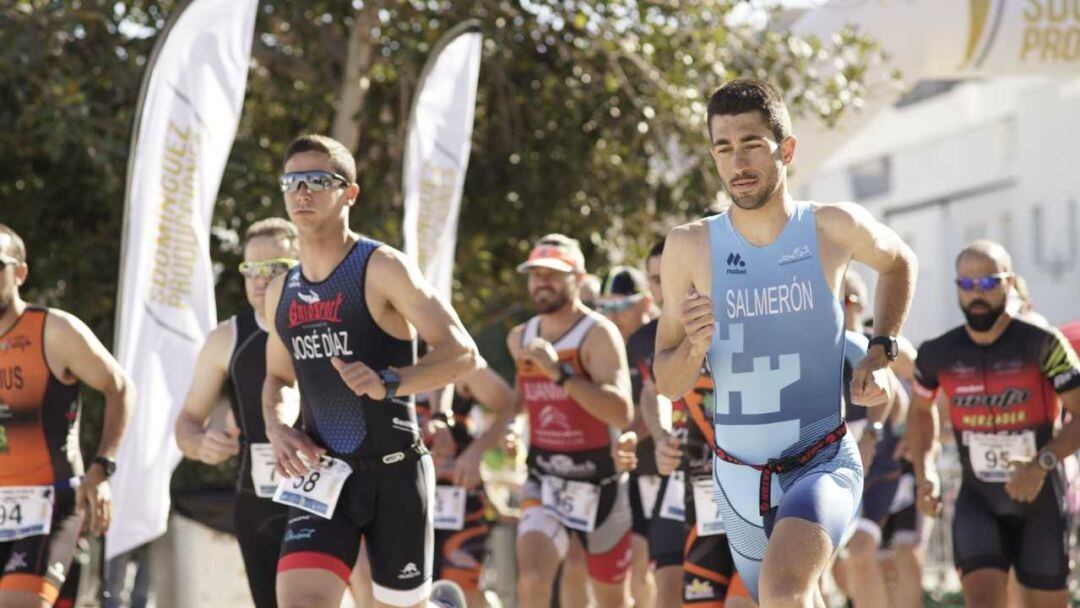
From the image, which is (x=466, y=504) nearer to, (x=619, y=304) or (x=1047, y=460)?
(x=619, y=304)

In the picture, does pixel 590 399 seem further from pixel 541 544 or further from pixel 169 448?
pixel 169 448

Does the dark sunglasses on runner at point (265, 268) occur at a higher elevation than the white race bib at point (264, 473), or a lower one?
higher

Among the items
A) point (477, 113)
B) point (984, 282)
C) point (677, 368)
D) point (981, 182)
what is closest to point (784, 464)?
point (677, 368)

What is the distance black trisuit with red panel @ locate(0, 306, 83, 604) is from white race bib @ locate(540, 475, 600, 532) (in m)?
2.86

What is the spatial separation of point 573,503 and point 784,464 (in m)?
3.70

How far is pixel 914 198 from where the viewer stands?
45312mm

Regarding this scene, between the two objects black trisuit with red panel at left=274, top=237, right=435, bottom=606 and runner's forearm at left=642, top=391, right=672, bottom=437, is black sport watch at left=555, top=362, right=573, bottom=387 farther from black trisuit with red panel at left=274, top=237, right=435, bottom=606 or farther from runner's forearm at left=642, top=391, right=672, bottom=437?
black trisuit with red panel at left=274, top=237, right=435, bottom=606

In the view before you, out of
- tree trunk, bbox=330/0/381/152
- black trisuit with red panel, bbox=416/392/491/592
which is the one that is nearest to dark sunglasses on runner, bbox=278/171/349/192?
black trisuit with red panel, bbox=416/392/491/592

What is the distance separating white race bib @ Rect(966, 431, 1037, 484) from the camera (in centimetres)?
777

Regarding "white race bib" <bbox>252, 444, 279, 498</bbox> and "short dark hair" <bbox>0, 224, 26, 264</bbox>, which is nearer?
"short dark hair" <bbox>0, 224, 26, 264</bbox>

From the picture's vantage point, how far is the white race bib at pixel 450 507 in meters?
9.31

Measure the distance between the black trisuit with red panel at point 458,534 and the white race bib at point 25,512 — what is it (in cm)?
288

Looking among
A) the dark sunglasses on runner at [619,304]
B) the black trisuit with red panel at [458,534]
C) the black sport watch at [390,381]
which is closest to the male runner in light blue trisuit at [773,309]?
the black sport watch at [390,381]

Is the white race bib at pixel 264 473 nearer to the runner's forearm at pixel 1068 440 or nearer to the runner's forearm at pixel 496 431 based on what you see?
the runner's forearm at pixel 496 431
